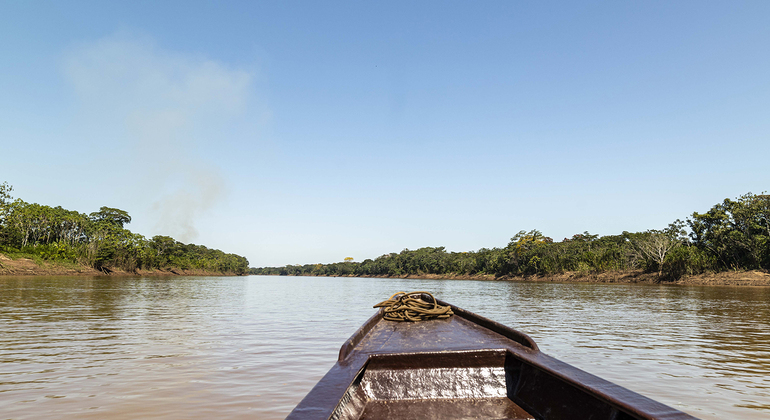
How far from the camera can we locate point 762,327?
396 inches

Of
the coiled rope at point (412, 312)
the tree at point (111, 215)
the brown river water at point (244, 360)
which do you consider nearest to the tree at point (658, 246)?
the brown river water at point (244, 360)

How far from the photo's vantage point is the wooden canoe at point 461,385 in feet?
8.59

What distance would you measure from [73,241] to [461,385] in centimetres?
7772

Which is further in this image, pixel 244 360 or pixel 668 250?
pixel 668 250

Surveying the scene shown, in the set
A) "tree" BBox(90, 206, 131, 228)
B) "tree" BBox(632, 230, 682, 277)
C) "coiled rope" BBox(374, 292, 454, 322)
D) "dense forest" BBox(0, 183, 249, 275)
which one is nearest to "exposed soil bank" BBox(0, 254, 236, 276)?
"dense forest" BBox(0, 183, 249, 275)

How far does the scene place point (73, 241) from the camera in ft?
202

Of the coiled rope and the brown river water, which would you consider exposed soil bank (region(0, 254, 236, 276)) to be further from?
the coiled rope

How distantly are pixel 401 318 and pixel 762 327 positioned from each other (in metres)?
10.7

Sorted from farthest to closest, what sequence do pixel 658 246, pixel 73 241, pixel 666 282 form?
pixel 73 241 → pixel 658 246 → pixel 666 282

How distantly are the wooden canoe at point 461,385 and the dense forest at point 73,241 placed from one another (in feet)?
186

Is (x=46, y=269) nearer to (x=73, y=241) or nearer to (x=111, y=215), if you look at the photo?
(x=73, y=241)

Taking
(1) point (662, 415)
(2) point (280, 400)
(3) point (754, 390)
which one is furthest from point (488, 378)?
(3) point (754, 390)

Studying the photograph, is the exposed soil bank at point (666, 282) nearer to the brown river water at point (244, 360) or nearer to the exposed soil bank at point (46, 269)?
the brown river water at point (244, 360)

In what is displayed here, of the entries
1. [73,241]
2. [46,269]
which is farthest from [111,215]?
[46,269]
